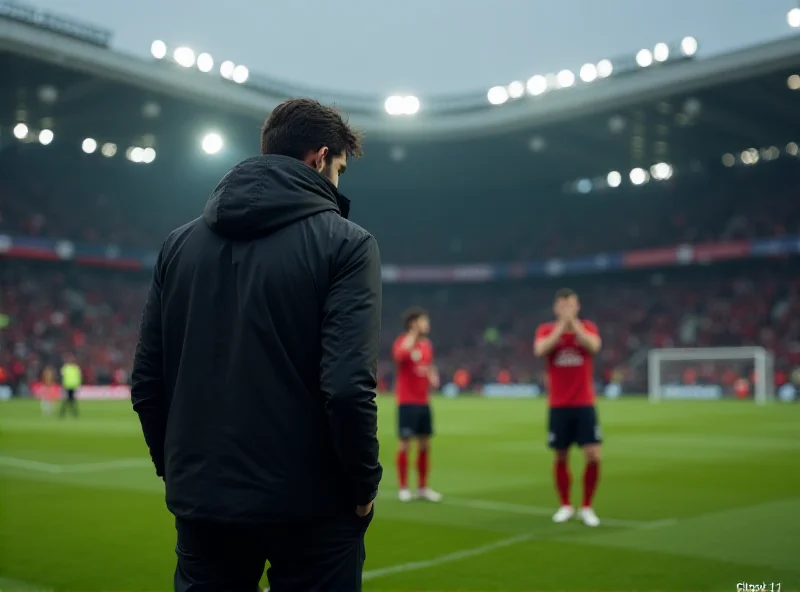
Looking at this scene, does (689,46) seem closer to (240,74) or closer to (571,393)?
(240,74)

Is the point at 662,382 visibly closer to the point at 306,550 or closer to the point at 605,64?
the point at 605,64

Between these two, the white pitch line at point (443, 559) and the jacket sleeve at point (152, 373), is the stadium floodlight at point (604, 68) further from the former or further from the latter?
the jacket sleeve at point (152, 373)

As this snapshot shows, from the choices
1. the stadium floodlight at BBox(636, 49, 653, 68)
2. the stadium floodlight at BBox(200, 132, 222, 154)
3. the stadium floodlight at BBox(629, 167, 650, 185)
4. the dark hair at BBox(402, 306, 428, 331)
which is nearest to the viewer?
the dark hair at BBox(402, 306, 428, 331)

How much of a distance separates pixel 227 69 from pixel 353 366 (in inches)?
1809

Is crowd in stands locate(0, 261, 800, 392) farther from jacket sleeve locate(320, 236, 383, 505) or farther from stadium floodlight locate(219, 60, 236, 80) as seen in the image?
jacket sleeve locate(320, 236, 383, 505)

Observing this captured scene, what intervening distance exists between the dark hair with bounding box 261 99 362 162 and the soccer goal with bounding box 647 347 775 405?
39594mm

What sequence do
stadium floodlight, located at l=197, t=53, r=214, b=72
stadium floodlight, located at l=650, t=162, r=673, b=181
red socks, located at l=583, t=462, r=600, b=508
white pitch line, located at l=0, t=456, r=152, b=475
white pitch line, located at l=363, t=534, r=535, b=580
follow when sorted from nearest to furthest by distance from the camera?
white pitch line, located at l=363, t=534, r=535, b=580 → red socks, located at l=583, t=462, r=600, b=508 → white pitch line, located at l=0, t=456, r=152, b=475 → stadium floodlight, located at l=197, t=53, r=214, b=72 → stadium floodlight, located at l=650, t=162, r=673, b=181

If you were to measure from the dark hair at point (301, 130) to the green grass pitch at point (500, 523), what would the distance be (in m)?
4.51

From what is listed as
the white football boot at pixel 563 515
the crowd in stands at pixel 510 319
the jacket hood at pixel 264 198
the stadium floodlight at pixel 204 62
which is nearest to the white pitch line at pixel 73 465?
the white football boot at pixel 563 515

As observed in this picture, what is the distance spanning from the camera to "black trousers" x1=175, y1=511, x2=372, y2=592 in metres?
2.56

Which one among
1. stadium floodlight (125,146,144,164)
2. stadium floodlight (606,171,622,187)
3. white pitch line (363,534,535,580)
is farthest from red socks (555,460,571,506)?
stadium floodlight (606,171,622,187)

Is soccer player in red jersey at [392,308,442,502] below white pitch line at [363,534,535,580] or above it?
above

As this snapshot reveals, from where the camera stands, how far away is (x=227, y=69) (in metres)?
46.1

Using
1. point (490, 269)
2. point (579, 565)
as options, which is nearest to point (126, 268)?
point (490, 269)
